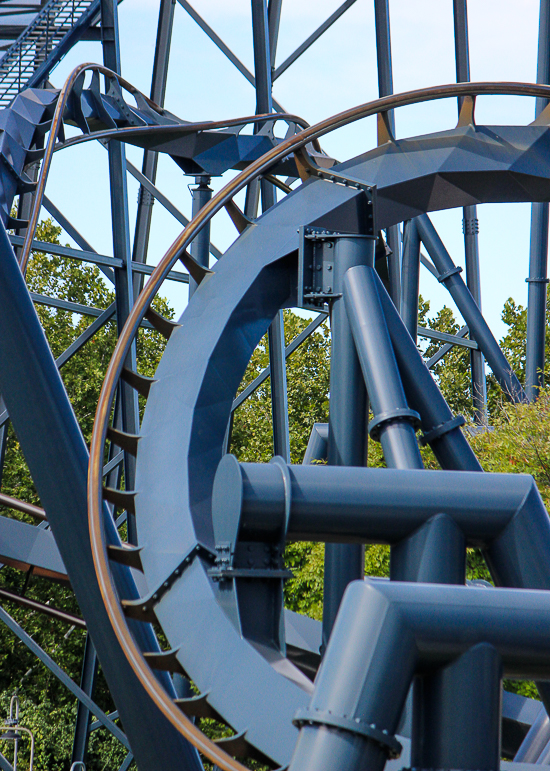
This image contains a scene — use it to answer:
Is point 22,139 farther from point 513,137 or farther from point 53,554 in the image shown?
point 513,137

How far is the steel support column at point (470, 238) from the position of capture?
1407 centimetres

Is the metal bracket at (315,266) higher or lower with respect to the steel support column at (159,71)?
lower

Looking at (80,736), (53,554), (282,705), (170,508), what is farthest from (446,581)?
(80,736)

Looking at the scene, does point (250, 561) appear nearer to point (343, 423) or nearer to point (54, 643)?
point (343, 423)

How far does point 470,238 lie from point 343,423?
1109cm

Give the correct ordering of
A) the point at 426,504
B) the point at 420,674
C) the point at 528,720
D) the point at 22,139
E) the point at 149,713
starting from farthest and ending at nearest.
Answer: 1. the point at 22,139
2. the point at 528,720
3. the point at 149,713
4. the point at 426,504
5. the point at 420,674

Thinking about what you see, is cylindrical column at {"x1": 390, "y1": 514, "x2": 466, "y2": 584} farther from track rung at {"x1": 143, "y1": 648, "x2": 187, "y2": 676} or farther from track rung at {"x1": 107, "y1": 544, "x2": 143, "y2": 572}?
track rung at {"x1": 107, "y1": 544, "x2": 143, "y2": 572}

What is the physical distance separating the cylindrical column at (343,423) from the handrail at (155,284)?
70 centimetres

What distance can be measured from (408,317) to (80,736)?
7537 mm

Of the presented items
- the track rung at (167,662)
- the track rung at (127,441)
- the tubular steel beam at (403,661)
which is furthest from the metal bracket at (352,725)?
the track rung at (127,441)

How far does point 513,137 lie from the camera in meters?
5.04

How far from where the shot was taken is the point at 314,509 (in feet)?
9.94

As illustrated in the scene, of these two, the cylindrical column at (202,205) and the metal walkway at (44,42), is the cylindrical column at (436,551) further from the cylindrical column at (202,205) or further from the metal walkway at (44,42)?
the metal walkway at (44,42)

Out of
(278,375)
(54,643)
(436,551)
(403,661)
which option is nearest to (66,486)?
(436,551)
